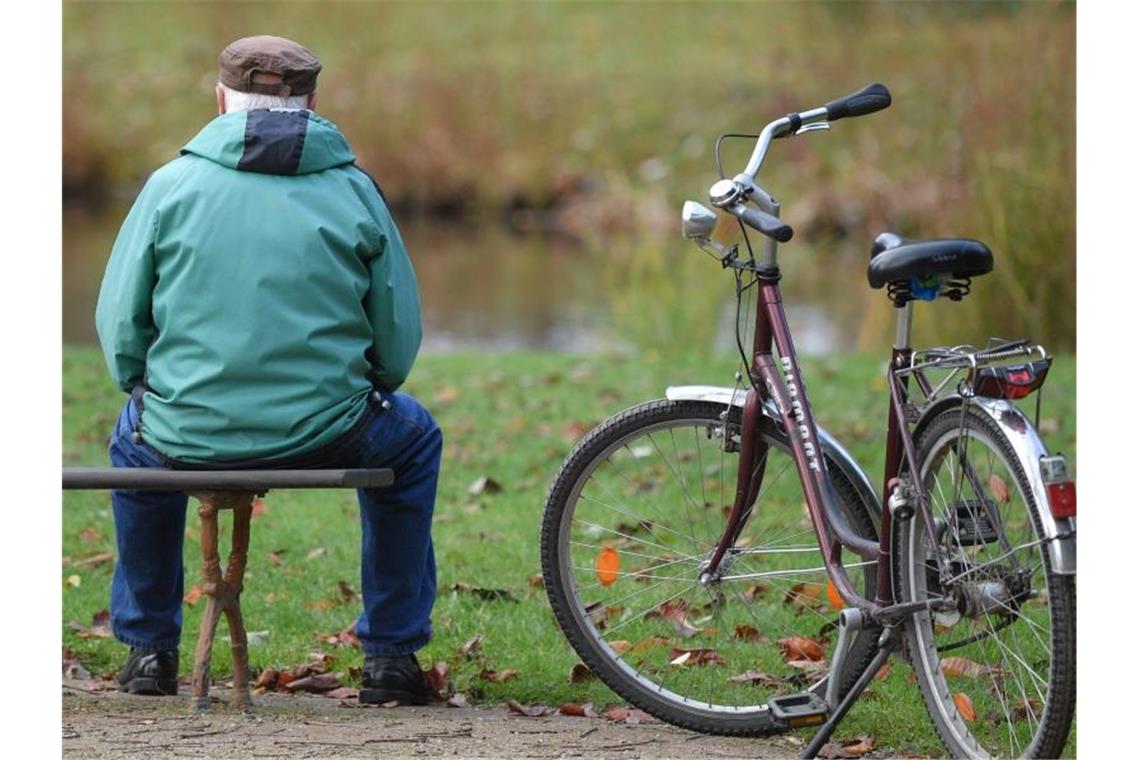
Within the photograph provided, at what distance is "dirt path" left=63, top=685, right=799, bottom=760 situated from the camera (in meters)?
3.75

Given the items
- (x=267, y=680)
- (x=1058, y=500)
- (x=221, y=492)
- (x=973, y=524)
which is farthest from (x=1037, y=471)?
(x=267, y=680)

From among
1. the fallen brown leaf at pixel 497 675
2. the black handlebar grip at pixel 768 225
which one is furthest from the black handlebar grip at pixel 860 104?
the fallen brown leaf at pixel 497 675

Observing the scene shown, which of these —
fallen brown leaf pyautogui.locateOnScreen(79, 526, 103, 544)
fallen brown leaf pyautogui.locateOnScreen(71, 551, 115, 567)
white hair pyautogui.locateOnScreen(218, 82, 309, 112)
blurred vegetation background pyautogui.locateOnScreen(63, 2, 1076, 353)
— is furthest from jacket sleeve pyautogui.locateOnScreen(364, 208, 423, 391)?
blurred vegetation background pyautogui.locateOnScreen(63, 2, 1076, 353)

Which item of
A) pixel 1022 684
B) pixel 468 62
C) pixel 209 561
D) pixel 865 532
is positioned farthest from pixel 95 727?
pixel 468 62

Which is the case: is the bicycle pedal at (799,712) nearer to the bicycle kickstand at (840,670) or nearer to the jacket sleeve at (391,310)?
the bicycle kickstand at (840,670)

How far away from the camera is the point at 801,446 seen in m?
3.88

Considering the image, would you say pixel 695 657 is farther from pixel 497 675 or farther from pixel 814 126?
pixel 814 126

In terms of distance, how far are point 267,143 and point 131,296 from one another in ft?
1.48

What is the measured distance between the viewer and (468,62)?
23719 mm

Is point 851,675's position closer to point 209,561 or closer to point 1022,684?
point 1022,684

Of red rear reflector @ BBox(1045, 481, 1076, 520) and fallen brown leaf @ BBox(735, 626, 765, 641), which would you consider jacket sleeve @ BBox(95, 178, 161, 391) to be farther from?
red rear reflector @ BBox(1045, 481, 1076, 520)

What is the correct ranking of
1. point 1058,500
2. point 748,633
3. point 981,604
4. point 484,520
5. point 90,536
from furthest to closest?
1. point 484,520
2. point 90,536
3. point 748,633
4. point 981,604
5. point 1058,500

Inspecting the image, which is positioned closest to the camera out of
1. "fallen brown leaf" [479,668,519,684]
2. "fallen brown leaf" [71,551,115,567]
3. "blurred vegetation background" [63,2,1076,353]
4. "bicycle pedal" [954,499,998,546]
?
"bicycle pedal" [954,499,998,546]

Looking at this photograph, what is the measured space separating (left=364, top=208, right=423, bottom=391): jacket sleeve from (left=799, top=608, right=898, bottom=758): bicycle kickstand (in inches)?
43.8
